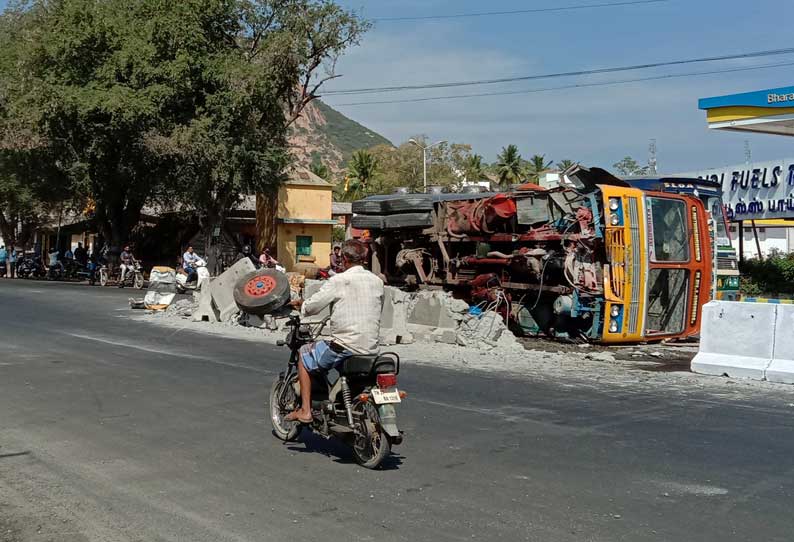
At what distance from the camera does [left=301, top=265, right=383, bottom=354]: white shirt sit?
6922 millimetres

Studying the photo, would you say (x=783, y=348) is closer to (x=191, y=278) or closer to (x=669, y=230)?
(x=669, y=230)

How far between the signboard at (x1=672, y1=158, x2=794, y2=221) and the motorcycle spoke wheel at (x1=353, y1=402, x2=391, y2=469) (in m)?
20.2

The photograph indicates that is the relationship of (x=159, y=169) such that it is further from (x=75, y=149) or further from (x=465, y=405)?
(x=465, y=405)

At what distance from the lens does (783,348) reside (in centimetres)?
1216

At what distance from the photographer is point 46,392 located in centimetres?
1031

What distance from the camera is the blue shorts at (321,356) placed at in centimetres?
700

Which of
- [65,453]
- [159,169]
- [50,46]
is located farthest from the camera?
[159,169]

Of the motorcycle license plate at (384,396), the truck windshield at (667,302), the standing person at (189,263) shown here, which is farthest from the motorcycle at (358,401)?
the standing person at (189,263)

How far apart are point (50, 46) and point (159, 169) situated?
640 cm

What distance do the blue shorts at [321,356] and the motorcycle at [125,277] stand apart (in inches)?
1103

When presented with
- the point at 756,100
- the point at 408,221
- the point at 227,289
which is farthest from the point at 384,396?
the point at 756,100

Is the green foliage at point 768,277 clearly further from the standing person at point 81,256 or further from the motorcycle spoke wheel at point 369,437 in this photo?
the standing person at point 81,256

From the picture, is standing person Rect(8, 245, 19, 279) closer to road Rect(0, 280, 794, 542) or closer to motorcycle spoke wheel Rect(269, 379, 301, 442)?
road Rect(0, 280, 794, 542)

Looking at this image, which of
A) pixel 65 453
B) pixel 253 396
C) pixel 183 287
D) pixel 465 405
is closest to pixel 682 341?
pixel 465 405
